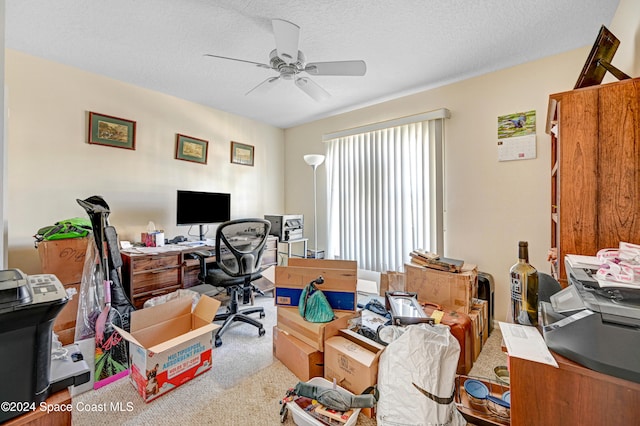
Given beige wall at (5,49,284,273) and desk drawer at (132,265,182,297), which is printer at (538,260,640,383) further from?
beige wall at (5,49,284,273)

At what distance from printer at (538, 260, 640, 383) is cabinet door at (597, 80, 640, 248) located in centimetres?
51

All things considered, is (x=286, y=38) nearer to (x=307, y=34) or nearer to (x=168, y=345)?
(x=307, y=34)

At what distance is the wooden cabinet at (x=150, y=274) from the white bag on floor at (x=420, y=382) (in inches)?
85.6

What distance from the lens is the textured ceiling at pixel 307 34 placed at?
1.69 m

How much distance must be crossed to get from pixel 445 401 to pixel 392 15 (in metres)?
2.24

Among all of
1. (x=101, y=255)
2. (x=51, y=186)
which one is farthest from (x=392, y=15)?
(x=51, y=186)

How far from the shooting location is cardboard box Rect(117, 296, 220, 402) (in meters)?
1.54

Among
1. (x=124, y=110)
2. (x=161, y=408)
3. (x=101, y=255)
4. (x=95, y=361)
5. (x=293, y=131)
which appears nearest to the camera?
(x=161, y=408)

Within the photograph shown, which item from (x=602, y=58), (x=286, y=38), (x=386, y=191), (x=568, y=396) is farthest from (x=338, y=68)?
(x=568, y=396)

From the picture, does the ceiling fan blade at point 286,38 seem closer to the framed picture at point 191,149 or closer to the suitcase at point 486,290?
the framed picture at point 191,149

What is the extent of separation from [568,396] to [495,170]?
A: 2196mm

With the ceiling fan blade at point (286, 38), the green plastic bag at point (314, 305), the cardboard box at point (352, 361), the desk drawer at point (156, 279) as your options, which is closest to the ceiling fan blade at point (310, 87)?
the ceiling fan blade at point (286, 38)

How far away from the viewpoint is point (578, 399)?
793mm

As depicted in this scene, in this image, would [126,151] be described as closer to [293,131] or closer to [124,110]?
[124,110]
